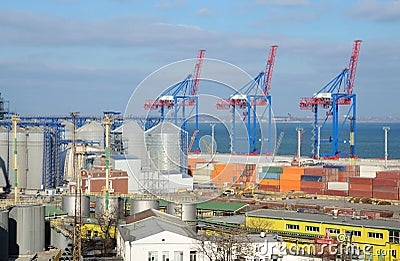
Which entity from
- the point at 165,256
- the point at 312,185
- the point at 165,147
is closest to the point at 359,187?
the point at 312,185

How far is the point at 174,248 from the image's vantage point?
1202cm

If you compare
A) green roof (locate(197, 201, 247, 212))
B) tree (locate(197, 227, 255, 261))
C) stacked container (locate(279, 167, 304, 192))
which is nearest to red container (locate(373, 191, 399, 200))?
stacked container (locate(279, 167, 304, 192))

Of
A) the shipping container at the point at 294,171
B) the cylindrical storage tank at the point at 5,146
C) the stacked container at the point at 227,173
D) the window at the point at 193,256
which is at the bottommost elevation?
the window at the point at 193,256

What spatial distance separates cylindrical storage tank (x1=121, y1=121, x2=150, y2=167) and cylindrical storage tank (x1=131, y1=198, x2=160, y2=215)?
727cm

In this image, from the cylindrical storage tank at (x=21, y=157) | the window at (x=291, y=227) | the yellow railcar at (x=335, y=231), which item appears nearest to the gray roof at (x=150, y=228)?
the yellow railcar at (x=335, y=231)

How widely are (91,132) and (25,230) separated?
16.6 meters

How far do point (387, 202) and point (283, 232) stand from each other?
9.10m

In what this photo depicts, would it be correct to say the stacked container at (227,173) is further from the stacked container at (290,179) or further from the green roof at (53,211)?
the stacked container at (290,179)

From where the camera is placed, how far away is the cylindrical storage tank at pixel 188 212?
15055 millimetres

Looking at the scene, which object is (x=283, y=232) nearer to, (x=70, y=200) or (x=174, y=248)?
(x=174, y=248)

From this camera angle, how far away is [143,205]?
16.5m

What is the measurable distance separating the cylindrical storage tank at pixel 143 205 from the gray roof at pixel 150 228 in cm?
291

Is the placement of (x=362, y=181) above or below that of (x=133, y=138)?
below

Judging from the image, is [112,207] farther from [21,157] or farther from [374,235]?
[21,157]
